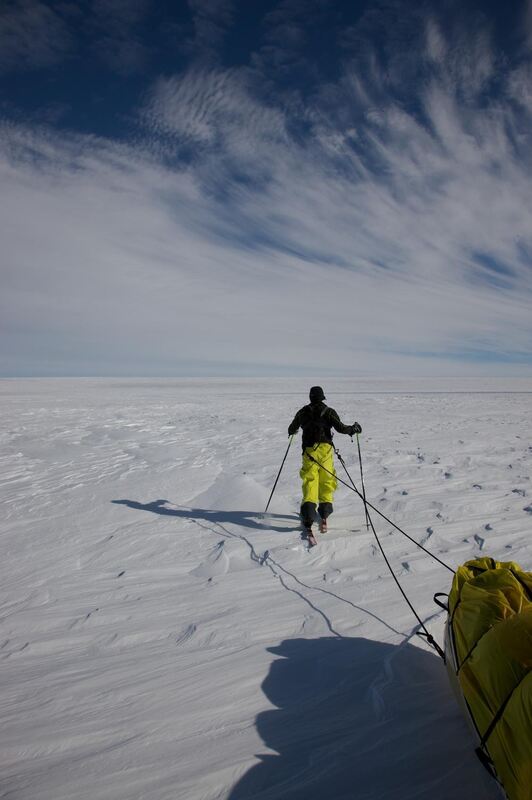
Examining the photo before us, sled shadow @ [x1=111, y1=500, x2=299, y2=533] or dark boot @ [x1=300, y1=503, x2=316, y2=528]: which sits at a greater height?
dark boot @ [x1=300, y1=503, x2=316, y2=528]

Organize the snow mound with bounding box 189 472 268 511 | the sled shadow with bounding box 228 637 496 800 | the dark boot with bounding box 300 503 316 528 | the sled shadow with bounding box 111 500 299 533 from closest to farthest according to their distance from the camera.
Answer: the sled shadow with bounding box 228 637 496 800 < the dark boot with bounding box 300 503 316 528 < the sled shadow with bounding box 111 500 299 533 < the snow mound with bounding box 189 472 268 511

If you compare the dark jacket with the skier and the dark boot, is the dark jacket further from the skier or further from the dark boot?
the dark boot

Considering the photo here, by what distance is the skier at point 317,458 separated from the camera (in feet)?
16.5

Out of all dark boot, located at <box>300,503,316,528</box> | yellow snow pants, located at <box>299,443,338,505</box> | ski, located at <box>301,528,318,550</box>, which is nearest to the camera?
ski, located at <box>301,528,318,550</box>

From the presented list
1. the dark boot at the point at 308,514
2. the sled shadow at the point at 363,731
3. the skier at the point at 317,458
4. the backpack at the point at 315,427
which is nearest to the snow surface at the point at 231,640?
the sled shadow at the point at 363,731

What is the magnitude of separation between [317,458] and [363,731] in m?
3.02

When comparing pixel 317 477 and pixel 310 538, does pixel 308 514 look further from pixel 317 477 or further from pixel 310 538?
pixel 317 477

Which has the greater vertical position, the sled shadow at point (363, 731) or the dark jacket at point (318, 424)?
the dark jacket at point (318, 424)

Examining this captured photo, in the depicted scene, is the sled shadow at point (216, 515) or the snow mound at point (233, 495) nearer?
the sled shadow at point (216, 515)

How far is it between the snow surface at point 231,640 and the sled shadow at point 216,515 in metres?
0.04

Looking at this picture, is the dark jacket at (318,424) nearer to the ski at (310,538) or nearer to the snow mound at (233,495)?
the ski at (310,538)

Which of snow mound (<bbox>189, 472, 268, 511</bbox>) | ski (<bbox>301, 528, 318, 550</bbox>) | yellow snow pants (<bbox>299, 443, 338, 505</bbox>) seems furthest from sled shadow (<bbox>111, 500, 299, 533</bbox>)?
yellow snow pants (<bbox>299, 443, 338, 505</bbox>)

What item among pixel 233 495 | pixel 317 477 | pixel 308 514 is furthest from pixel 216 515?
pixel 317 477

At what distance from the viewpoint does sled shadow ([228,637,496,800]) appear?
1992 millimetres
